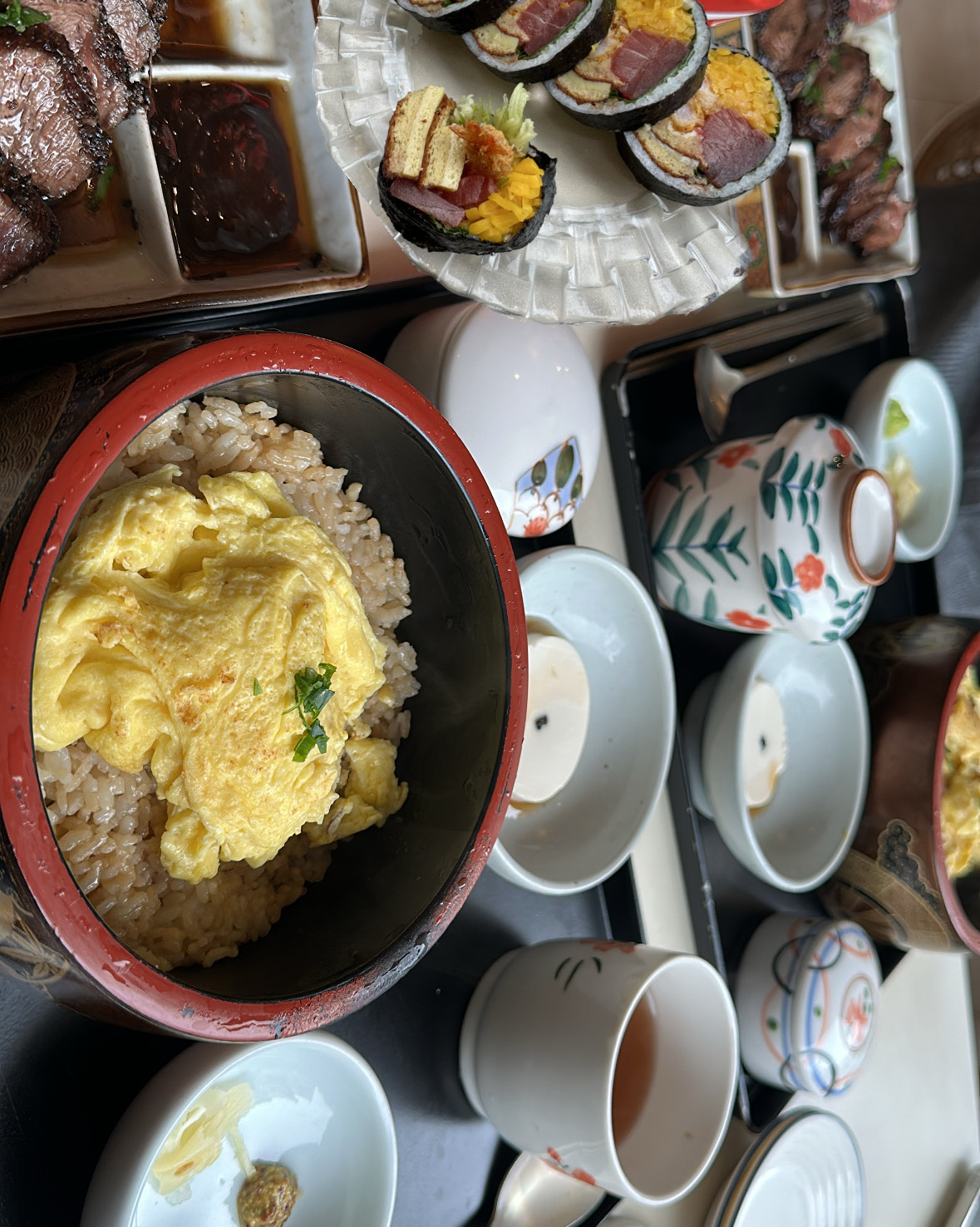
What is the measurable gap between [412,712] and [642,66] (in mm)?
945

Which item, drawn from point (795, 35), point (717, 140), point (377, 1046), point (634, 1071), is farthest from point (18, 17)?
point (634, 1071)

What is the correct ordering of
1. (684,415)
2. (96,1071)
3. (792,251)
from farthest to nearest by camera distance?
(792,251)
(684,415)
(96,1071)

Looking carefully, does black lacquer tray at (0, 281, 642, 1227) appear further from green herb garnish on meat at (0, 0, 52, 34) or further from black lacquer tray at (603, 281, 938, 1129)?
green herb garnish on meat at (0, 0, 52, 34)

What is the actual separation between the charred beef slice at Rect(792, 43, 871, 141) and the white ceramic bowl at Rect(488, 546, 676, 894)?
3.33 feet

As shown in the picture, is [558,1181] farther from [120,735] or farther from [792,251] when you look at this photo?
[792,251]

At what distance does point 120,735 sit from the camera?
0.80m

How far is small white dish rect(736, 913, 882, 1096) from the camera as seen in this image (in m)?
1.54

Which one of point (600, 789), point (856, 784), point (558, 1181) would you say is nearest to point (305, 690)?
point (600, 789)

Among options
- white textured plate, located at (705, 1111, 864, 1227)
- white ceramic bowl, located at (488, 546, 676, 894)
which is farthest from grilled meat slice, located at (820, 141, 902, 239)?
white textured plate, located at (705, 1111, 864, 1227)

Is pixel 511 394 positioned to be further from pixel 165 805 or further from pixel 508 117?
pixel 165 805

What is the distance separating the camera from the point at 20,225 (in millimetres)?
860

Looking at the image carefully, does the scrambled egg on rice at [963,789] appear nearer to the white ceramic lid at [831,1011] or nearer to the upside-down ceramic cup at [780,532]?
the white ceramic lid at [831,1011]

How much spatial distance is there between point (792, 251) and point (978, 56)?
1588mm

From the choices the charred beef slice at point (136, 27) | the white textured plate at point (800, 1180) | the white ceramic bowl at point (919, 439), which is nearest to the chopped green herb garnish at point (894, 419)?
the white ceramic bowl at point (919, 439)
